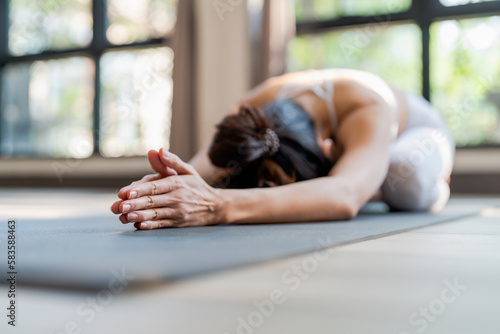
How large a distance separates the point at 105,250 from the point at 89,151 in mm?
5333

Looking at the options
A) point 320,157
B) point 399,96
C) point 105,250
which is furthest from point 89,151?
point 105,250

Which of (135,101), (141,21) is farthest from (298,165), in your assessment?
(141,21)

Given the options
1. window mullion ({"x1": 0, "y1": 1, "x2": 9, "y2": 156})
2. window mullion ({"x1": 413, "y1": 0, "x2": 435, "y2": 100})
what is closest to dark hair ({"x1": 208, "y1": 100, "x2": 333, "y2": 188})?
window mullion ({"x1": 413, "y1": 0, "x2": 435, "y2": 100})

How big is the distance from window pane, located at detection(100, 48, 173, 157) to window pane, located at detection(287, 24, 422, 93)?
1.50 m

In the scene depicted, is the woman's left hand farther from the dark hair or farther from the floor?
the floor

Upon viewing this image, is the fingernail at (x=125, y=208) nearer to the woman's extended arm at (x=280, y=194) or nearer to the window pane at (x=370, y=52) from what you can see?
the woman's extended arm at (x=280, y=194)

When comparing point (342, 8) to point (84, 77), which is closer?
point (342, 8)

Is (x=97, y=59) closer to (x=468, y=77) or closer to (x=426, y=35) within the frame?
(x=426, y=35)

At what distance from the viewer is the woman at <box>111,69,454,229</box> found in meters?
1.47

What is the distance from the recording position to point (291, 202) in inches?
67.6

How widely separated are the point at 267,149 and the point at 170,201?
1.53ft

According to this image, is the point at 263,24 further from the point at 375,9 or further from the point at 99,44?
the point at 99,44

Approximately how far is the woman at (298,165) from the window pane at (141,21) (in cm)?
383

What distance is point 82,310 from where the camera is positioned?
78 cm
